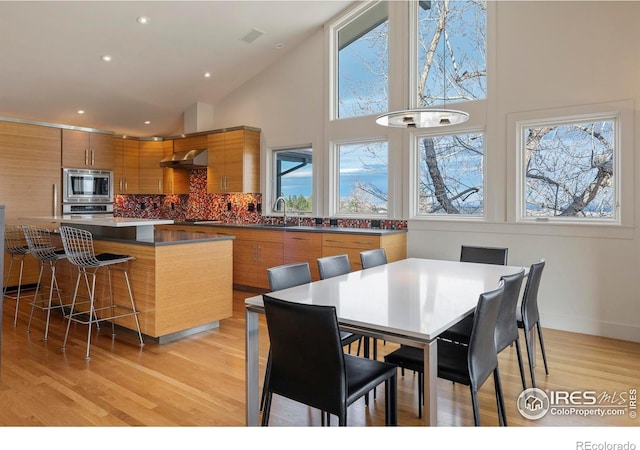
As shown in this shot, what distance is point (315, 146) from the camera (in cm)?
608

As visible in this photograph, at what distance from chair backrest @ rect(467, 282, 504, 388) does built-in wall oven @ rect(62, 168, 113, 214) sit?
617cm

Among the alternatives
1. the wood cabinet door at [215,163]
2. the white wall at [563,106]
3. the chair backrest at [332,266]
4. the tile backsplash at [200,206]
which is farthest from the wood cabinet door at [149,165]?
the chair backrest at [332,266]

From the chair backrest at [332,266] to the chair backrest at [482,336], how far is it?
4.02 ft

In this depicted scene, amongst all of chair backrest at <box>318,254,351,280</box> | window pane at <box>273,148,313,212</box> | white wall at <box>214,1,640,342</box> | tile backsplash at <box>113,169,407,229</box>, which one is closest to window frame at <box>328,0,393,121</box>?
window pane at <box>273,148,313,212</box>

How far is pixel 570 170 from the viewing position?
4.36 metres

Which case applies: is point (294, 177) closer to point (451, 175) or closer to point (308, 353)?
point (451, 175)

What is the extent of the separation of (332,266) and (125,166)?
5438 mm

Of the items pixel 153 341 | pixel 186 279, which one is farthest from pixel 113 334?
pixel 186 279

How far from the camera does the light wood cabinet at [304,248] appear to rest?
5.35 metres

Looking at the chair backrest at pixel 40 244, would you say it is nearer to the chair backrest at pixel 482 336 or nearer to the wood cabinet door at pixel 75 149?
the wood cabinet door at pixel 75 149

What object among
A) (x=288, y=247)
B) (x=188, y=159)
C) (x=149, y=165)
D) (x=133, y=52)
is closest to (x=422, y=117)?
(x=288, y=247)

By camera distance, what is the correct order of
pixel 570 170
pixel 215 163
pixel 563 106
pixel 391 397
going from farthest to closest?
pixel 215 163
pixel 570 170
pixel 563 106
pixel 391 397

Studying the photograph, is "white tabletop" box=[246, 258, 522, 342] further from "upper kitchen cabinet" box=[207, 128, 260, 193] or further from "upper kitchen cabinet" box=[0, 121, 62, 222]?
"upper kitchen cabinet" box=[0, 121, 62, 222]

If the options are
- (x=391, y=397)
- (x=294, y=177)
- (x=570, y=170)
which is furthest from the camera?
(x=294, y=177)
